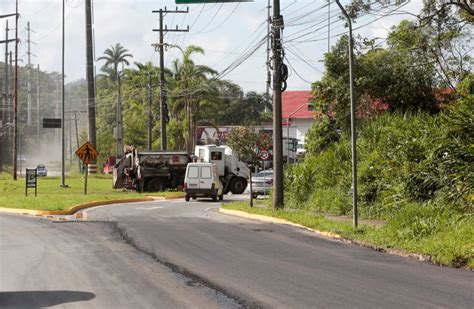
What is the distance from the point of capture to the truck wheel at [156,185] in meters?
41.1

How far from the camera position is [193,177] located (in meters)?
34.5

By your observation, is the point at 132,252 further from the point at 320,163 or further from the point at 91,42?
the point at 91,42

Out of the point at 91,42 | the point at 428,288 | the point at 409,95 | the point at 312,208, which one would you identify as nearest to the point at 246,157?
the point at 91,42

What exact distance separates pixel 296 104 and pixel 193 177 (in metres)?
40.3

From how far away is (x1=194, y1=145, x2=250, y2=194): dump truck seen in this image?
4184cm

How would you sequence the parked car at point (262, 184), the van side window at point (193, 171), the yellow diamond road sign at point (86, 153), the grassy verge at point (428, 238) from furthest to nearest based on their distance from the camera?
1. the parked car at point (262, 184)
2. the van side window at point (193, 171)
3. the yellow diamond road sign at point (86, 153)
4. the grassy verge at point (428, 238)

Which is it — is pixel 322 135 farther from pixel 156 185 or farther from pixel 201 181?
pixel 156 185

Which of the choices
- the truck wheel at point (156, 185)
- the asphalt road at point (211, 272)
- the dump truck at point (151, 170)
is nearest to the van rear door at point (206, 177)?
the dump truck at point (151, 170)

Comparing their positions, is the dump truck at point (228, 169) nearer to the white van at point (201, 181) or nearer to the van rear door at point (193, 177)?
the white van at point (201, 181)

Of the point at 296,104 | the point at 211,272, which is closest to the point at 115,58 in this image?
the point at 296,104

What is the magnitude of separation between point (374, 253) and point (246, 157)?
49.1 meters

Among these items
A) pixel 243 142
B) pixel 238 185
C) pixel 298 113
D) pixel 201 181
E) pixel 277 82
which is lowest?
pixel 238 185

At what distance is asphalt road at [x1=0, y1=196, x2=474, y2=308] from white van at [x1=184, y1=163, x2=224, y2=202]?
15.4 metres

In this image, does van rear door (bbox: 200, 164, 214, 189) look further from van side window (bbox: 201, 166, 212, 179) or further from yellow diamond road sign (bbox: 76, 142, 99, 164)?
yellow diamond road sign (bbox: 76, 142, 99, 164)
